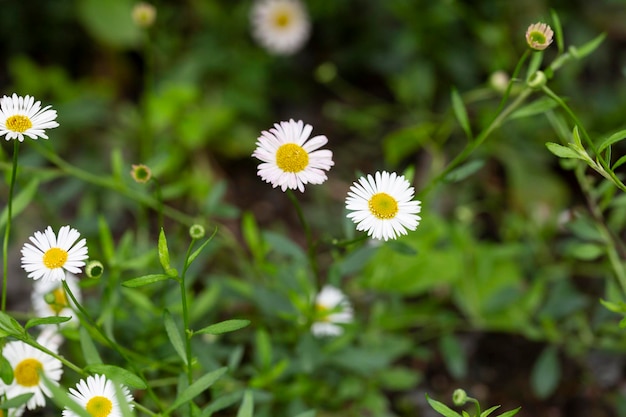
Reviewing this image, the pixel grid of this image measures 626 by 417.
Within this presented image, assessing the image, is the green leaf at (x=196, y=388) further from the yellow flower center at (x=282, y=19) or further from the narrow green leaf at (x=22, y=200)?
the yellow flower center at (x=282, y=19)

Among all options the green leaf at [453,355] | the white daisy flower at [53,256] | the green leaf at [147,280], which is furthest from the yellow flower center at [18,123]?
the green leaf at [453,355]

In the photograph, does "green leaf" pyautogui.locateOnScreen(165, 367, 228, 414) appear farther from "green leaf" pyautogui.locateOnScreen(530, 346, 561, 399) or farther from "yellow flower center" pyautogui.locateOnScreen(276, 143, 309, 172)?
"green leaf" pyautogui.locateOnScreen(530, 346, 561, 399)

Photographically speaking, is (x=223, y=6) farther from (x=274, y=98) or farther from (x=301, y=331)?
(x=301, y=331)

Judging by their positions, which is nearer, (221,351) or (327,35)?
(221,351)

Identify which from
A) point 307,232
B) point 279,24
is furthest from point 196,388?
point 279,24

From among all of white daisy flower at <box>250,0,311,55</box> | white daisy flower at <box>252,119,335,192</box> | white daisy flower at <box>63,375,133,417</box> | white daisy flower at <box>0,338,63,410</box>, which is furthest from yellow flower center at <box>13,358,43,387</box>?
white daisy flower at <box>250,0,311,55</box>

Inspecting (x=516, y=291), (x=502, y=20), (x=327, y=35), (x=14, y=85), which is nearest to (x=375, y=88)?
(x=327, y=35)
